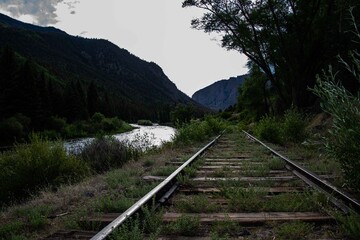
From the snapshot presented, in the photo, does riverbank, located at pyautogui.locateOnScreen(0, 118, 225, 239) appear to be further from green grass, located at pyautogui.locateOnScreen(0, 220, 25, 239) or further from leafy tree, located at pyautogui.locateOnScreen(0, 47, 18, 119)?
leafy tree, located at pyautogui.locateOnScreen(0, 47, 18, 119)

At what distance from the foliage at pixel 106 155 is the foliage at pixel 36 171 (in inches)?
49.9

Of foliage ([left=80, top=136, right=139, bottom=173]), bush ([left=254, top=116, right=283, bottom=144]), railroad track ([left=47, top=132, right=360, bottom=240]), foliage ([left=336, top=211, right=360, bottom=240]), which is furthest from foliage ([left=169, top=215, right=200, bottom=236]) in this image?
bush ([left=254, top=116, right=283, bottom=144])

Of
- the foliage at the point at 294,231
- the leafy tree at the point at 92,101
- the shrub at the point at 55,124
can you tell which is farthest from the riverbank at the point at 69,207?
the leafy tree at the point at 92,101

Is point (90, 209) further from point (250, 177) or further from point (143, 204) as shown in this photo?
point (250, 177)

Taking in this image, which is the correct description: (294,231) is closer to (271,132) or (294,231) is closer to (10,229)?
(10,229)

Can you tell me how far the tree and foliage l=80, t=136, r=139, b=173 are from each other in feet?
35.0

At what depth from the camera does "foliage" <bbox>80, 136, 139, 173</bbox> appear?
8461mm

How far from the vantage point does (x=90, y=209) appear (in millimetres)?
3451

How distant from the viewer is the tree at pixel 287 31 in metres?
16.2

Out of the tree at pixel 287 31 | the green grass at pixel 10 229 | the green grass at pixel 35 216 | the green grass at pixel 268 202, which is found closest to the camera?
the green grass at pixel 10 229

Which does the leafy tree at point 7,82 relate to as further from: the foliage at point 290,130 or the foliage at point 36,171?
the foliage at point 290,130

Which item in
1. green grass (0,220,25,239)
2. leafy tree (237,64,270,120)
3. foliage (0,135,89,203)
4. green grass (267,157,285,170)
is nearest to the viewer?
green grass (0,220,25,239)

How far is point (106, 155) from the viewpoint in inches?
343

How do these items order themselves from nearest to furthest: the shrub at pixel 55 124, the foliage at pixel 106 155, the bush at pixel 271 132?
the foliage at pixel 106 155, the bush at pixel 271 132, the shrub at pixel 55 124
